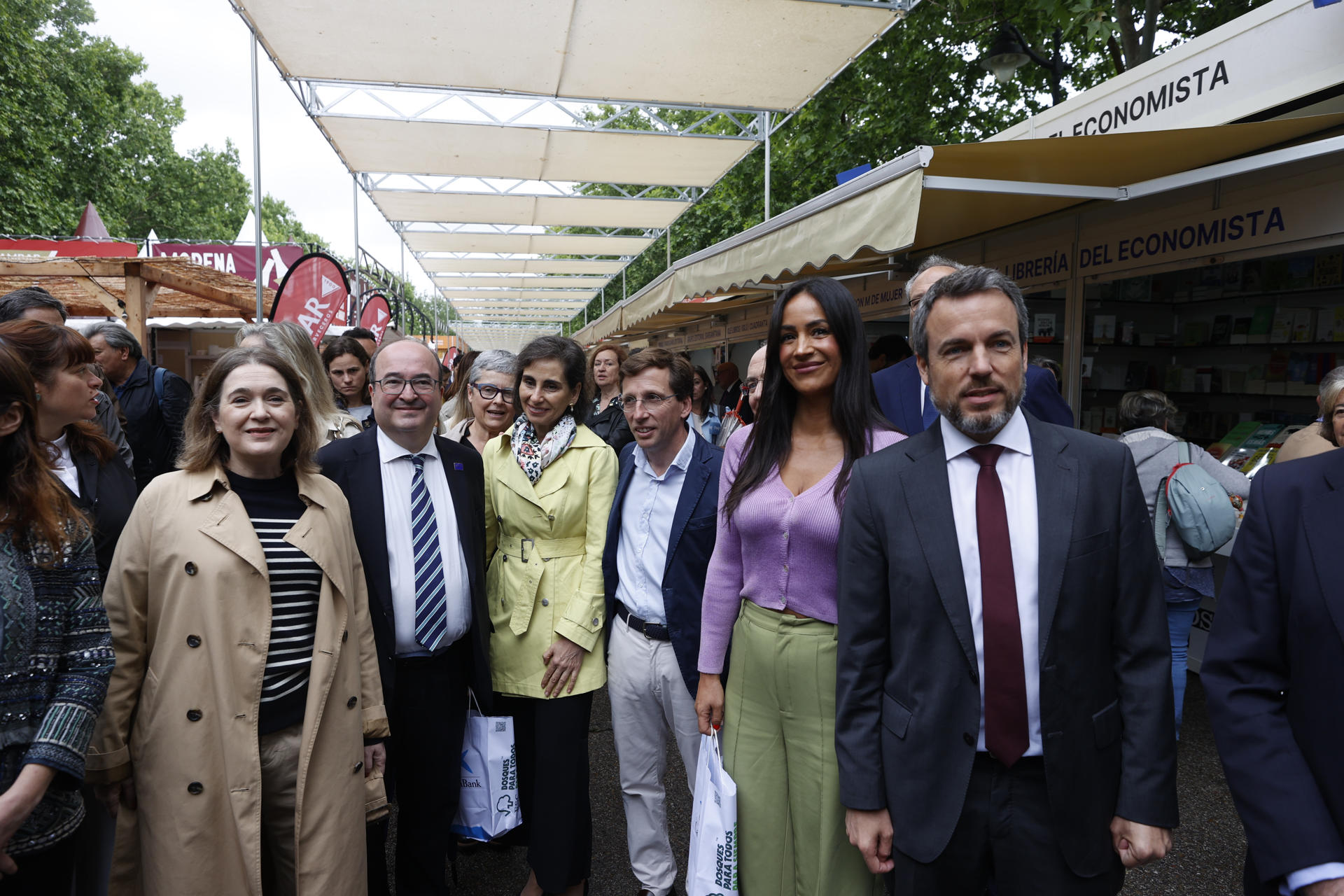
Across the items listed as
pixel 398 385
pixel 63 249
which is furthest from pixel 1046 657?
pixel 63 249

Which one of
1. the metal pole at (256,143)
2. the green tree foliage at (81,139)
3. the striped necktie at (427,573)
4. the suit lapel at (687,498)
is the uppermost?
the green tree foliage at (81,139)

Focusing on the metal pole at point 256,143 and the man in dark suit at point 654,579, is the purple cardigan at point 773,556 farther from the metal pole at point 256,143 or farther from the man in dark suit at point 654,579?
the metal pole at point 256,143

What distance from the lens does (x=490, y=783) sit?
103 inches

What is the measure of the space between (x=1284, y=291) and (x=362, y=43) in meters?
7.28

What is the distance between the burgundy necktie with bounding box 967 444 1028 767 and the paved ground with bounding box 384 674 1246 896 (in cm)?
167

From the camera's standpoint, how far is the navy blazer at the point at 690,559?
2.52 meters

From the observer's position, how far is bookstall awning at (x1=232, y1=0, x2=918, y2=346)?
604cm

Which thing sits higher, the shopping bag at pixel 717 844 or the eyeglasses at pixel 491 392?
the eyeglasses at pixel 491 392

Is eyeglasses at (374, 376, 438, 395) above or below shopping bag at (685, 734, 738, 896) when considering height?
above

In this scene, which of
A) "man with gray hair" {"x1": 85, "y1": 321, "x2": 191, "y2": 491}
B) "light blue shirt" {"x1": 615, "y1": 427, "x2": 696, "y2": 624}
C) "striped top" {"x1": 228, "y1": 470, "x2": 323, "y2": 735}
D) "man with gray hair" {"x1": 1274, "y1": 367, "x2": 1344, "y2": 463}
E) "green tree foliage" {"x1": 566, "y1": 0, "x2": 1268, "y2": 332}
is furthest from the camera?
"green tree foliage" {"x1": 566, "y1": 0, "x2": 1268, "y2": 332}

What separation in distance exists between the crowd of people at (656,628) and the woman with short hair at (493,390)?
96 centimetres

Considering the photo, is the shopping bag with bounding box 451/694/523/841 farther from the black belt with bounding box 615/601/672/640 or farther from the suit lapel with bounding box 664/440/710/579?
the suit lapel with bounding box 664/440/710/579

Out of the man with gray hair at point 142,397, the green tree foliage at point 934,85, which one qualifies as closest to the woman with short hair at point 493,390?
the man with gray hair at point 142,397

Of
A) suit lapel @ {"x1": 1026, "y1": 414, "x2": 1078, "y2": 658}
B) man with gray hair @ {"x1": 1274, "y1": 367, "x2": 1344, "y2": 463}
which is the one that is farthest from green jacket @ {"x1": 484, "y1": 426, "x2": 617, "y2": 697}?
man with gray hair @ {"x1": 1274, "y1": 367, "x2": 1344, "y2": 463}
